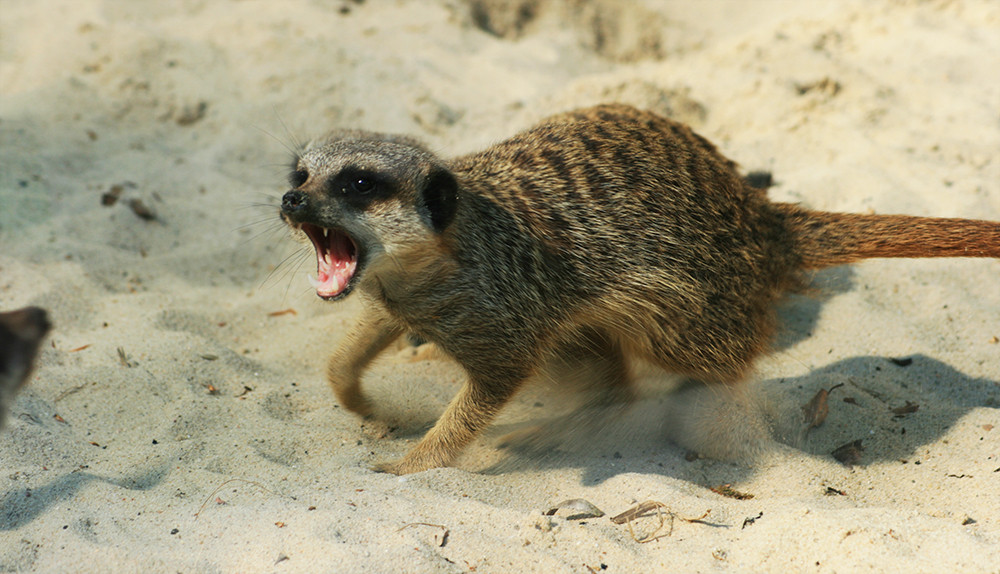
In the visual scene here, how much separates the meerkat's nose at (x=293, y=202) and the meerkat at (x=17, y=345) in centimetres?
113

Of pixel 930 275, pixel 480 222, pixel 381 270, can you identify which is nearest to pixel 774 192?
pixel 930 275

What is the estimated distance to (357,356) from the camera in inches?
133

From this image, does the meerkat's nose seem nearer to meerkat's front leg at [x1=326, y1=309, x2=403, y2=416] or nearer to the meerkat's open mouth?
the meerkat's open mouth

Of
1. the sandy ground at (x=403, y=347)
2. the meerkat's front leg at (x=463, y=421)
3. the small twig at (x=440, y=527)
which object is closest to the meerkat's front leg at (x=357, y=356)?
the sandy ground at (x=403, y=347)

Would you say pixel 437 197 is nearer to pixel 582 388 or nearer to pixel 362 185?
pixel 362 185

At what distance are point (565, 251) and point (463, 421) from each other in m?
0.80

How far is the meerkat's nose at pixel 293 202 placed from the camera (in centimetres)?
264

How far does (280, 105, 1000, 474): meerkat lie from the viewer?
291 cm

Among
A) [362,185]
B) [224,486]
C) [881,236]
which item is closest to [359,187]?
[362,185]

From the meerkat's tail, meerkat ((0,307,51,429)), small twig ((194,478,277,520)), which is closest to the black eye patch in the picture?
small twig ((194,478,277,520))

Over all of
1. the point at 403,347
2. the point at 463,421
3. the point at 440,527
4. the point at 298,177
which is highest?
the point at 298,177

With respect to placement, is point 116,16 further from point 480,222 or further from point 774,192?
point 774,192

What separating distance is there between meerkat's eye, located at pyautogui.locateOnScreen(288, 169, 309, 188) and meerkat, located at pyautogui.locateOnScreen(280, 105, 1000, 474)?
0.4 inches

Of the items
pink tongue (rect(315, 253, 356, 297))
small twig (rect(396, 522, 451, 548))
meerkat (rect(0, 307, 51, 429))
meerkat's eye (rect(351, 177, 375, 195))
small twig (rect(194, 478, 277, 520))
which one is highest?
meerkat (rect(0, 307, 51, 429))
